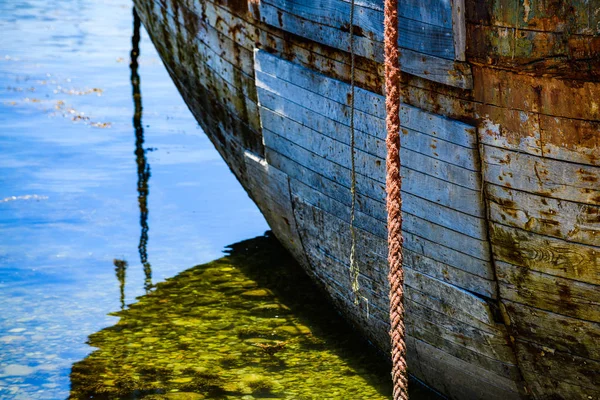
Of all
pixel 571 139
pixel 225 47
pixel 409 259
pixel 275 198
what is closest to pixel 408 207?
pixel 409 259

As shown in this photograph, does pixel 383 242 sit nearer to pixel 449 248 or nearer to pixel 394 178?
pixel 449 248

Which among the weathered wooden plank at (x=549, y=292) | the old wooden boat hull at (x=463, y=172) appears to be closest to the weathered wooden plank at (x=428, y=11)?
the old wooden boat hull at (x=463, y=172)

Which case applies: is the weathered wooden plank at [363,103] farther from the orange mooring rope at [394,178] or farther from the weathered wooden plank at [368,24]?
the orange mooring rope at [394,178]

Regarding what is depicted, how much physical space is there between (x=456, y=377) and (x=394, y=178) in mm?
1524

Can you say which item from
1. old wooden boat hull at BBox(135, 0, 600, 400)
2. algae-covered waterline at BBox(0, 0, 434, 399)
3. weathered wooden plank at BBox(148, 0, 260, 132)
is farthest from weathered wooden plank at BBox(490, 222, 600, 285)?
weathered wooden plank at BBox(148, 0, 260, 132)

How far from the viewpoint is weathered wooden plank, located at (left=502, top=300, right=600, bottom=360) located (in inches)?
131

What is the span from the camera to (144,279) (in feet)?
20.7

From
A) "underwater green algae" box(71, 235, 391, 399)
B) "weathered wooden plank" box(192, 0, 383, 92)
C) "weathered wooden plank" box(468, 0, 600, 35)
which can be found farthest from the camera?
"underwater green algae" box(71, 235, 391, 399)

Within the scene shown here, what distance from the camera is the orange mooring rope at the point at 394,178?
9.73 feet

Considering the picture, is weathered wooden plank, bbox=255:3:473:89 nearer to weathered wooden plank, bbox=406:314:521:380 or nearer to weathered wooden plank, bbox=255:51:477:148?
weathered wooden plank, bbox=255:51:477:148

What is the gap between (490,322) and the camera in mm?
3678

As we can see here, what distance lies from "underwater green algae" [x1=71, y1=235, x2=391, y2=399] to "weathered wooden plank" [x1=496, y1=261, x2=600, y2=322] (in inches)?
54.1

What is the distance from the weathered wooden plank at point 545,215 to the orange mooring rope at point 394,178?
0.57m

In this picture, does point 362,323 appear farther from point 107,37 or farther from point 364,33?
point 107,37
